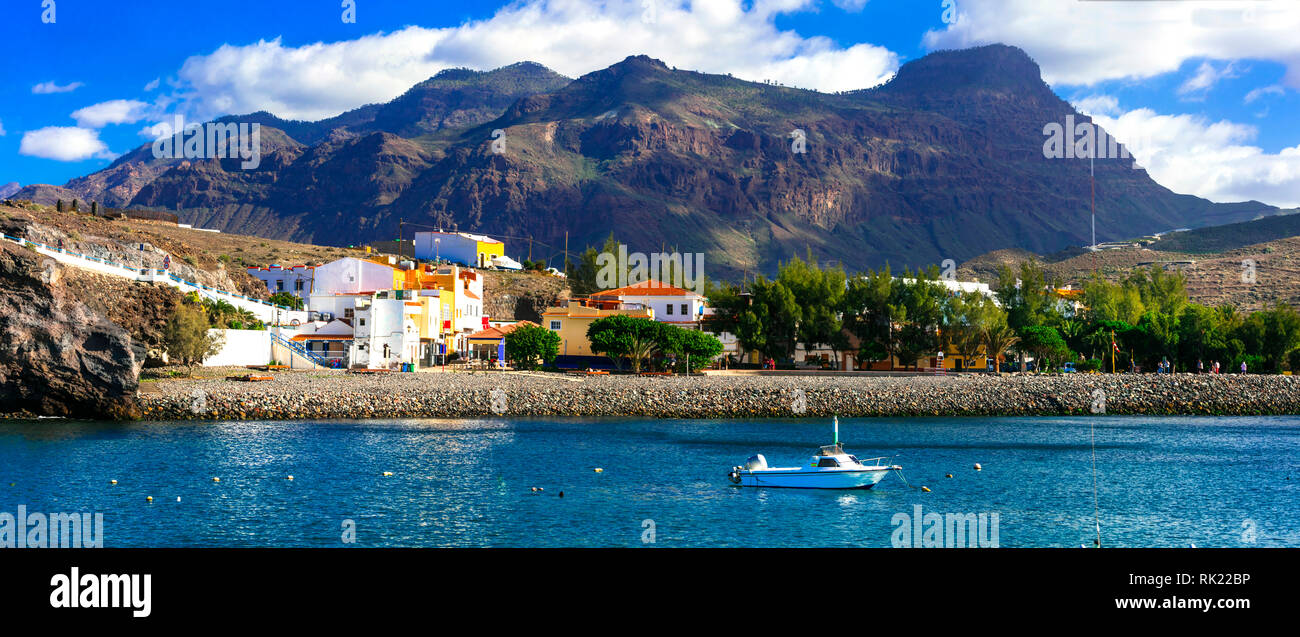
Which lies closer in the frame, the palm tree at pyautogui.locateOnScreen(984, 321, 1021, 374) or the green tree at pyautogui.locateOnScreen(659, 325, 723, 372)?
the green tree at pyautogui.locateOnScreen(659, 325, 723, 372)

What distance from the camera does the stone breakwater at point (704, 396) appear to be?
5216 centimetres

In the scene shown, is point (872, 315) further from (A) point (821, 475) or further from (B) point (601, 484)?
(B) point (601, 484)

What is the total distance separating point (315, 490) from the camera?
30359mm

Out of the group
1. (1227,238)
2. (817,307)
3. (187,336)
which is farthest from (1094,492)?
(1227,238)

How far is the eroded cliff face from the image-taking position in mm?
47094

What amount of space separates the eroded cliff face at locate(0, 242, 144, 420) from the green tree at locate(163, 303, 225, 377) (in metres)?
7.56

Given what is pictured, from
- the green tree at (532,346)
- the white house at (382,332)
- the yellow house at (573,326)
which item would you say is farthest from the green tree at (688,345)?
the white house at (382,332)

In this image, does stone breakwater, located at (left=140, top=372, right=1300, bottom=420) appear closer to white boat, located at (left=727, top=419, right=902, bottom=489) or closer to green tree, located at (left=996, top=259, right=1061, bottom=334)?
green tree, located at (left=996, top=259, right=1061, bottom=334)

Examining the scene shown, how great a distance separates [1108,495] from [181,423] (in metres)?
41.5

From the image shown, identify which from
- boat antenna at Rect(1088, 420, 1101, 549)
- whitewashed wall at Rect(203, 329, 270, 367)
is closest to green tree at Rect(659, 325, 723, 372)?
boat antenna at Rect(1088, 420, 1101, 549)

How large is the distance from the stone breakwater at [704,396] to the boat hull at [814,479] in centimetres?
2444

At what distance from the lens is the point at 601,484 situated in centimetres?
3241
